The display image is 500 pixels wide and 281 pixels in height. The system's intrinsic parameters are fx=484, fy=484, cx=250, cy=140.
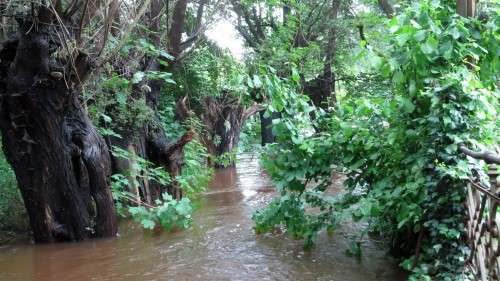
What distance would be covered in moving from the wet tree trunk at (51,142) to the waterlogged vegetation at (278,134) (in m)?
0.02

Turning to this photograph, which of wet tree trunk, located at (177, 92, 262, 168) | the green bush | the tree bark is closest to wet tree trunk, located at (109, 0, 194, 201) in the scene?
the tree bark

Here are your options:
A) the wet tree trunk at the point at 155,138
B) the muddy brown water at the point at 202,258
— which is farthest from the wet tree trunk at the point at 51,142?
the wet tree trunk at the point at 155,138

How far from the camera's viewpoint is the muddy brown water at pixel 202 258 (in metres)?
5.00

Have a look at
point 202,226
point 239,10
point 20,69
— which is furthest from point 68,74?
point 239,10

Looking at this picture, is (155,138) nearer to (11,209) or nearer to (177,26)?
(177,26)

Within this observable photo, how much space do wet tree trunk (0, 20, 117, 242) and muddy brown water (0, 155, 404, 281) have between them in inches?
13.8

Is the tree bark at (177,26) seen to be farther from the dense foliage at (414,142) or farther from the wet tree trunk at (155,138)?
the dense foliage at (414,142)

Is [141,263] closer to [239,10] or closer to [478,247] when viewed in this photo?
[478,247]

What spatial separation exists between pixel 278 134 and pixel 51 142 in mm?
3016

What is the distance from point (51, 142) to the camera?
243 inches

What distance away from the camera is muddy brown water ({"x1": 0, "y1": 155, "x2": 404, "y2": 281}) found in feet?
16.4

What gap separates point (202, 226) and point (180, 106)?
14.9ft

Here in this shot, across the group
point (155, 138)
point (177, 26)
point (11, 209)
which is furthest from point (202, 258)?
point (177, 26)

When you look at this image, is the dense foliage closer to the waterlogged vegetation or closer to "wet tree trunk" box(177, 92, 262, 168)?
the waterlogged vegetation
